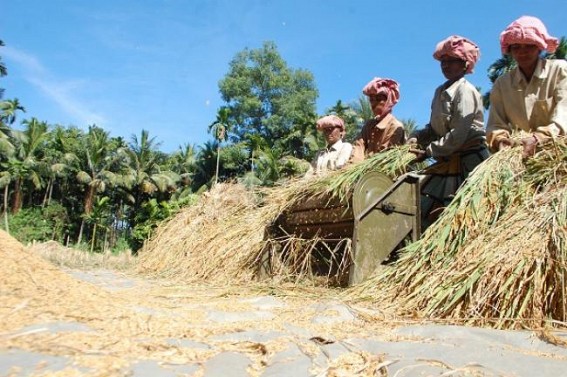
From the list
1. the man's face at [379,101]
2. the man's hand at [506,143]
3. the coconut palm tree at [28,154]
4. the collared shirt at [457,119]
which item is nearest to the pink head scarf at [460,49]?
the collared shirt at [457,119]

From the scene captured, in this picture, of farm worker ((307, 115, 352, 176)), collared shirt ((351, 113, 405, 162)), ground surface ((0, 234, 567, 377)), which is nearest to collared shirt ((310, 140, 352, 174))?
farm worker ((307, 115, 352, 176))

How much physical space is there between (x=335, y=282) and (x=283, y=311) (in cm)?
136

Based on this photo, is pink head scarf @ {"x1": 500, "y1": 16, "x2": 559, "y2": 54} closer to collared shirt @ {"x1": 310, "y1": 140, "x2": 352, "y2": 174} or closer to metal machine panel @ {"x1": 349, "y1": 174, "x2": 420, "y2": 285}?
metal machine panel @ {"x1": 349, "y1": 174, "x2": 420, "y2": 285}

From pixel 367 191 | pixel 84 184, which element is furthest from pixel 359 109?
pixel 367 191

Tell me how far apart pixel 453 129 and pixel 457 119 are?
13cm

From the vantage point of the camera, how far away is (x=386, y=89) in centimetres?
526

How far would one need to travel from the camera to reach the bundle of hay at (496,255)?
259cm

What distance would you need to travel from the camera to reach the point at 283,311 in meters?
3.04

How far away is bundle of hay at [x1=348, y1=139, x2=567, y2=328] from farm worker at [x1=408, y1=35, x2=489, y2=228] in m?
0.82

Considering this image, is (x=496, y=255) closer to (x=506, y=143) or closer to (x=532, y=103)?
(x=506, y=143)

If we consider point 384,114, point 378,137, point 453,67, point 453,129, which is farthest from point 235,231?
point 453,67

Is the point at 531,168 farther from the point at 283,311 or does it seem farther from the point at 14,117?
the point at 14,117

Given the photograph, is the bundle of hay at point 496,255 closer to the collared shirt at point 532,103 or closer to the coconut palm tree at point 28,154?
the collared shirt at point 532,103

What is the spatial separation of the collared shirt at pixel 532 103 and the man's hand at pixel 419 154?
0.67m
